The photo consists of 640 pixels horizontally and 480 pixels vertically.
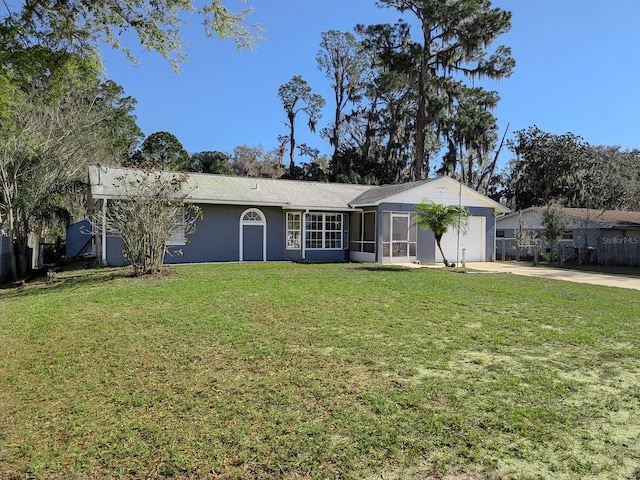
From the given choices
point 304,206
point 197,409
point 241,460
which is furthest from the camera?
point 304,206

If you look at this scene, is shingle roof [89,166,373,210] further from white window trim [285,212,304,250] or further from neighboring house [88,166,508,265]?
white window trim [285,212,304,250]

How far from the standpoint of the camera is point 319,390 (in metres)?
4.20

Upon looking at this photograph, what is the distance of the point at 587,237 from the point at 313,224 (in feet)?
49.5

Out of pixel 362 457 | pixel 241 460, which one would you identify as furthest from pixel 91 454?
pixel 362 457

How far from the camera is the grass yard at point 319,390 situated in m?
3.08

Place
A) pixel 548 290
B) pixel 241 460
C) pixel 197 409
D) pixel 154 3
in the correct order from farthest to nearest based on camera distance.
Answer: pixel 548 290, pixel 154 3, pixel 197 409, pixel 241 460

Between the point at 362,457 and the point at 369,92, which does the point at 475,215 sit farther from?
the point at 369,92

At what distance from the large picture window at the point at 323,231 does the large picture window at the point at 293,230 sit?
15.4 inches

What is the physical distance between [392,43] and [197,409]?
95.0 feet

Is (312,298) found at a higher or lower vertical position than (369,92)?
lower

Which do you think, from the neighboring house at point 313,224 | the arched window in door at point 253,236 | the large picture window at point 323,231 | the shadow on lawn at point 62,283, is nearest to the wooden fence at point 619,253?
the neighboring house at point 313,224

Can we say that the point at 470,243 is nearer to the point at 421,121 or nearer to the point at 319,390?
the point at 421,121

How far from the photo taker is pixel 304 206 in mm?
17953

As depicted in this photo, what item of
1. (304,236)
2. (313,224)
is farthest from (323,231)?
(304,236)
